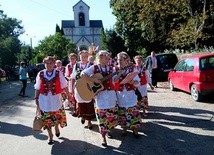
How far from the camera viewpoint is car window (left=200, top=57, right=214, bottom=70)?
10.8m

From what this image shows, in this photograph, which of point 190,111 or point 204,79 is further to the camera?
point 204,79

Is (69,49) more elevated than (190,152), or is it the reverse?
(69,49)

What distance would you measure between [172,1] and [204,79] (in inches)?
542

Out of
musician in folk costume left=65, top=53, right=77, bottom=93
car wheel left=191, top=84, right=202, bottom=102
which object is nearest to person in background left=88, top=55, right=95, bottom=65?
musician in folk costume left=65, top=53, right=77, bottom=93

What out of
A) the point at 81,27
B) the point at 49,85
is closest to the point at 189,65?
Answer: the point at 49,85

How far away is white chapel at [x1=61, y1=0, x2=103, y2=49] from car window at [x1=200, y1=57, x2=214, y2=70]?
324 feet

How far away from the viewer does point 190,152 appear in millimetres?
6121

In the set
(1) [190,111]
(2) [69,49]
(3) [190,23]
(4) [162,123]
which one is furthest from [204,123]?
(2) [69,49]

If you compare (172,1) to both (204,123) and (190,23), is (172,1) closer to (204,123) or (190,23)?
(190,23)

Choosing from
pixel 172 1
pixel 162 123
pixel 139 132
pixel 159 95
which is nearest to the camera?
pixel 139 132

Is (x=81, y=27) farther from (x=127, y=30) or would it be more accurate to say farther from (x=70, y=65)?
(x=70, y=65)

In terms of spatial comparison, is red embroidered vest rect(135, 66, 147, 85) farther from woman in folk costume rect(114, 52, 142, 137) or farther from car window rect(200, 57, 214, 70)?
woman in folk costume rect(114, 52, 142, 137)

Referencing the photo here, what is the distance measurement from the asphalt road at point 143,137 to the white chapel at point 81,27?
3934 inches

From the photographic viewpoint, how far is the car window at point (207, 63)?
35.4 feet
